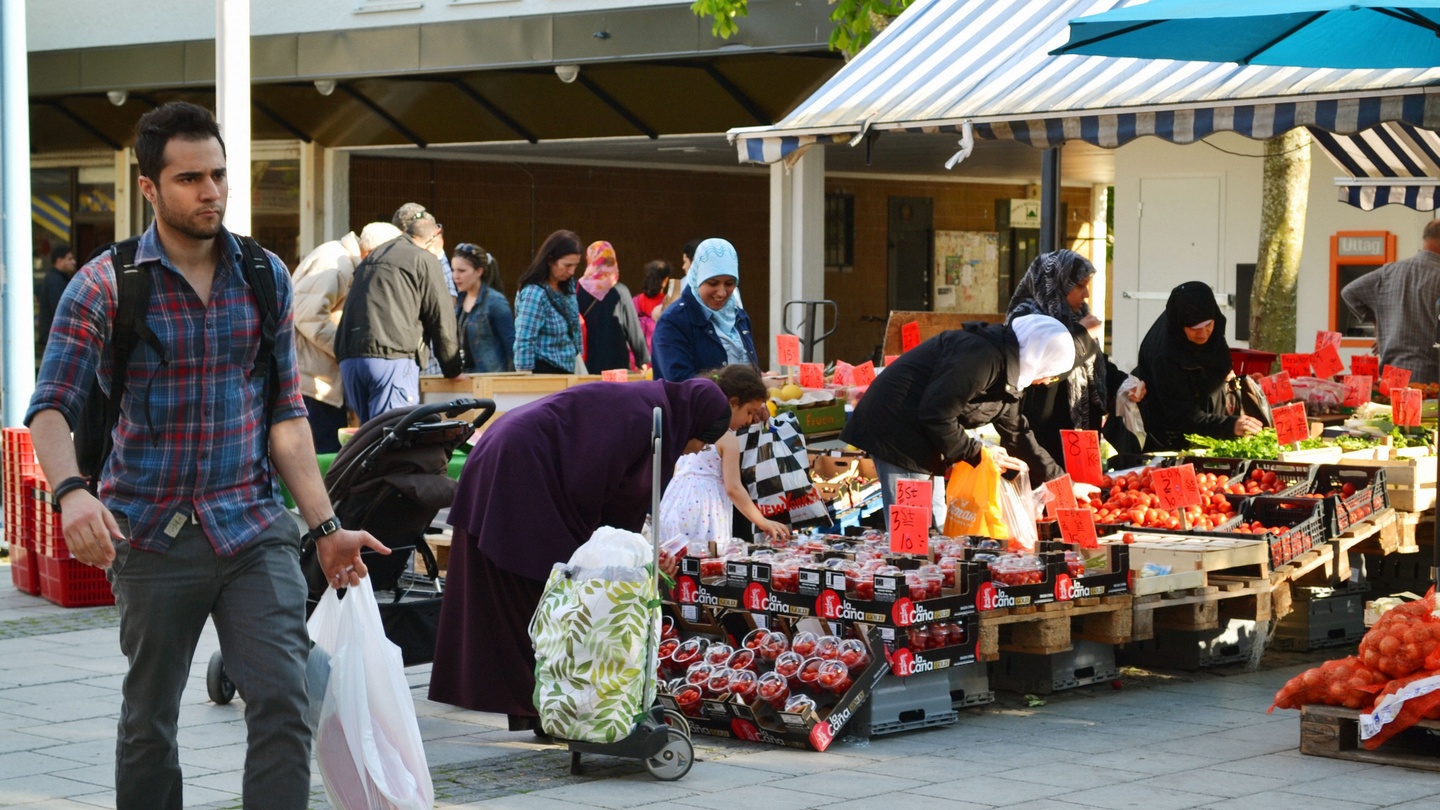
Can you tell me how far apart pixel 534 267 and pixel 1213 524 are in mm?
4854

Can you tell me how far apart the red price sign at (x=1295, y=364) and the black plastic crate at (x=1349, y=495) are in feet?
10.7

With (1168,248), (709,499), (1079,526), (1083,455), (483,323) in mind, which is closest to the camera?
(1079,526)

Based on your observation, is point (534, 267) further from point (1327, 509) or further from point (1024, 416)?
point (1327, 509)

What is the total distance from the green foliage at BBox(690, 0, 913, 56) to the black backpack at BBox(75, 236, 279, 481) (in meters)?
10.1

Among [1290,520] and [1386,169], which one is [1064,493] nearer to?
[1290,520]

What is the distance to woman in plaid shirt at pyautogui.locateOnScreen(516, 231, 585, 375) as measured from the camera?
11.3 m

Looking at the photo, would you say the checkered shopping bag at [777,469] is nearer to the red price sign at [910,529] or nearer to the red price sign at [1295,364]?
the red price sign at [910,529]

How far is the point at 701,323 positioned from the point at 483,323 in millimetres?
4252

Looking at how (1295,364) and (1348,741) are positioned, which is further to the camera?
(1295,364)

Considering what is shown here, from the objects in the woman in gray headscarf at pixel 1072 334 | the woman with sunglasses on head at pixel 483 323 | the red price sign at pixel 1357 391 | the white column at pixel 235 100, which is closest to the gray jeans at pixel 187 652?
the woman in gray headscarf at pixel 1072 334

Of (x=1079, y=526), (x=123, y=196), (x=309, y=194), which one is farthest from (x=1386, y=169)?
(x=123, y=196)

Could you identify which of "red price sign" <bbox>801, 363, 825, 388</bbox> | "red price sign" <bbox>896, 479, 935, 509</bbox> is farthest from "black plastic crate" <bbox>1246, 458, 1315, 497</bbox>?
"red price sign" <bbox>801, 363, 825, 388</bbox>

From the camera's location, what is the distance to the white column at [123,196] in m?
24.2

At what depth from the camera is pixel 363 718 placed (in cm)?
463
